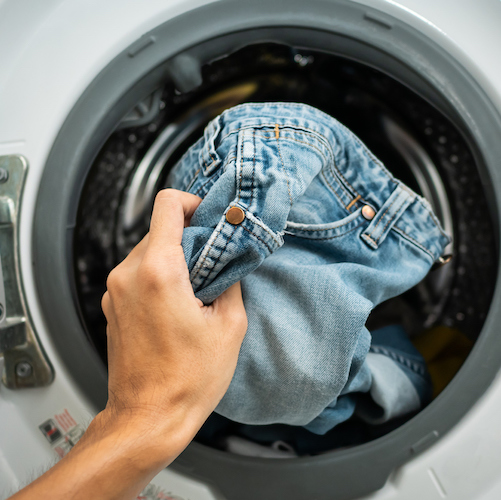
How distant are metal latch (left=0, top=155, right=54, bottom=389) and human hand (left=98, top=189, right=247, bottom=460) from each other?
0.18 m

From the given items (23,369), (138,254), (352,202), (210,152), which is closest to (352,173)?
(352,202)

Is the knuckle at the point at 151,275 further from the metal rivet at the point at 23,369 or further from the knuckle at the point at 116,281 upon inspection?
the metal rivet at the point at 23,369

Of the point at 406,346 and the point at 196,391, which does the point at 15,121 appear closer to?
the point at 196,391

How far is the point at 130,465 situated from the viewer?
38cm

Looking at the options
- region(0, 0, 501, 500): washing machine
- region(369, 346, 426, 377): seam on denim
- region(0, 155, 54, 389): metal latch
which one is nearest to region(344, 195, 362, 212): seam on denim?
region(0, 0, 501, 500): washing machine

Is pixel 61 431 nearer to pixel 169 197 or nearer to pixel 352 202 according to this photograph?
pixel 169 197

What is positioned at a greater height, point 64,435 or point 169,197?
point 169,197

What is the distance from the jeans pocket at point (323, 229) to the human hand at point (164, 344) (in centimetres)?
17

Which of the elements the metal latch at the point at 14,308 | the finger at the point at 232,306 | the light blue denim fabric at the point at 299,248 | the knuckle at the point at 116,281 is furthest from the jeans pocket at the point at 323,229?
the metal latch at the point at 14,308

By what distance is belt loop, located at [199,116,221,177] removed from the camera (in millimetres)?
503

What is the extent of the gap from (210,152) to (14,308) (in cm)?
34

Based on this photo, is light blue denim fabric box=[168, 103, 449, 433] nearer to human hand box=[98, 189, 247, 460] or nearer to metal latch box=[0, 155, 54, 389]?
human hand box=[98, 189, 247, 460]

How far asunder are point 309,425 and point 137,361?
31cm

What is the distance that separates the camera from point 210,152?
0.51 metres
